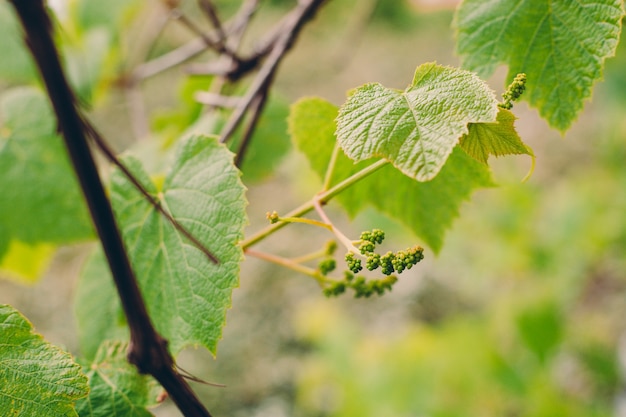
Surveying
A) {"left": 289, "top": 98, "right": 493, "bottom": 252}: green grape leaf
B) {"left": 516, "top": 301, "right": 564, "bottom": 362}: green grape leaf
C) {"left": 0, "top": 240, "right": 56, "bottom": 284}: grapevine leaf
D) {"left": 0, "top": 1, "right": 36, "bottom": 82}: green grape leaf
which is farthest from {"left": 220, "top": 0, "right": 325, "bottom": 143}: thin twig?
{"left": 516, "top": 301, "right": 564, "bottom": 362}: green grape leaf

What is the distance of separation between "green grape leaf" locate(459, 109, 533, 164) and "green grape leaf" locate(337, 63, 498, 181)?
0.06ft

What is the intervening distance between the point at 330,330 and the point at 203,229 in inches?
71.8

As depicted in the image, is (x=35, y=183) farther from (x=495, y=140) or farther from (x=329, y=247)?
(x=495, y=140)

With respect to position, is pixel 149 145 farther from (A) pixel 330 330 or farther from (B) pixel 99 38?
(A) pixel 330 330

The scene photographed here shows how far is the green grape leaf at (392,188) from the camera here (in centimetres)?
67

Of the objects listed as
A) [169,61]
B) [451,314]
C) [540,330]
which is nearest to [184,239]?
[169,61]

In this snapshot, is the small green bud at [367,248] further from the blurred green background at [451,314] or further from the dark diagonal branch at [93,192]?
the blurred green background at [451,314]

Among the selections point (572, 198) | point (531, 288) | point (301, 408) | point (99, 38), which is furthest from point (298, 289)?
point (99, 38)

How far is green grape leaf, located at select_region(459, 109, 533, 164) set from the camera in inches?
16.7

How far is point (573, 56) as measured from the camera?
524 mm

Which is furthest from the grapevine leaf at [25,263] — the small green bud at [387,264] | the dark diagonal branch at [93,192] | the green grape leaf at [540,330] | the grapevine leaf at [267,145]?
the green grape leaf at [540,330]

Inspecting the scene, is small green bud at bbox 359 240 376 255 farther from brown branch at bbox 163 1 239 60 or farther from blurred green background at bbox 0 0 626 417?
blurred green background at bbox 0 0 626 417

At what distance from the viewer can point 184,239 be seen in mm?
577

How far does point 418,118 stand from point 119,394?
1.28 ft
